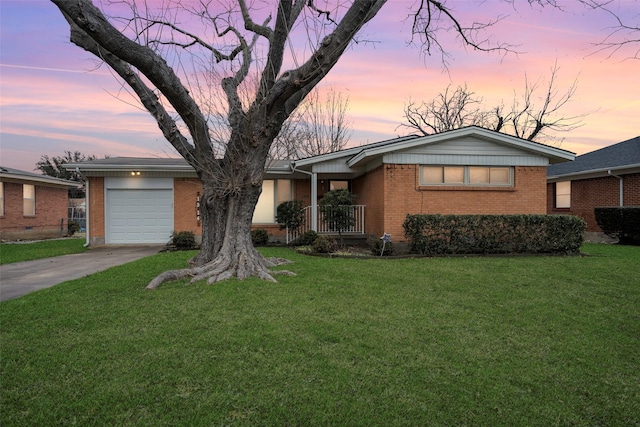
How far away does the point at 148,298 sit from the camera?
19.3ft

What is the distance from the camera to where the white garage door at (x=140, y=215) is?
14.9 meters

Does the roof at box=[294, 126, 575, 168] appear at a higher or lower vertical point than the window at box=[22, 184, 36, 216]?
higher

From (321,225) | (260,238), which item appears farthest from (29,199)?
(321,225)

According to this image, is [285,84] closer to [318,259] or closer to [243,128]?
[243,128]

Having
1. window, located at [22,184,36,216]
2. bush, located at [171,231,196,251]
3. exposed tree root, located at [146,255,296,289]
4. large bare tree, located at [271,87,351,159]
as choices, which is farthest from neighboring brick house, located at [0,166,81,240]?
exposed tree root, located at [146,255,296,289]

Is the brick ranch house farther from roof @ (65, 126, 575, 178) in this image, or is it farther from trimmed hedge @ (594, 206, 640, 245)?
trimmed hedge @ (594, 206, 640, 245)

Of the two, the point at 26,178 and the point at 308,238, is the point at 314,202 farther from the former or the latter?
the point at 26,178

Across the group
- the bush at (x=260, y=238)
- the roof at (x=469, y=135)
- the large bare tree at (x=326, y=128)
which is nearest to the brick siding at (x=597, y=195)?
the roof at (x=469, y=135)

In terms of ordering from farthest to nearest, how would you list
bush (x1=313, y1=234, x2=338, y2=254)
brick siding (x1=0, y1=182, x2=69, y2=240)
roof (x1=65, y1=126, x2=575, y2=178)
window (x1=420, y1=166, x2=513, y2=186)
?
brick siding (x1=0, y1=182, x2=69, y2=240) < window (x1=420, y1=166, x2=513, y2=186) < roof (x1=65, y1=126, x2=575, y2=178) < bush (x1=313, y1=234, x2=338, y2=254)

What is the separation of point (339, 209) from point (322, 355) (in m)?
8.53

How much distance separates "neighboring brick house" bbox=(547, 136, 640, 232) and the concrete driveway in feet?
59.8

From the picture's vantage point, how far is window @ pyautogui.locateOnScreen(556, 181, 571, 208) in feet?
60.1

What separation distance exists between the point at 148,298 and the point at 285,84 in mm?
4188

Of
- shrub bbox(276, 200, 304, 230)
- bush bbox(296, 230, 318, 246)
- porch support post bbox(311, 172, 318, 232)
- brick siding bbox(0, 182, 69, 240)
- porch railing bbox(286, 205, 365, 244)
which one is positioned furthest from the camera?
brick siding bbox(0, 182, 69, 240)
